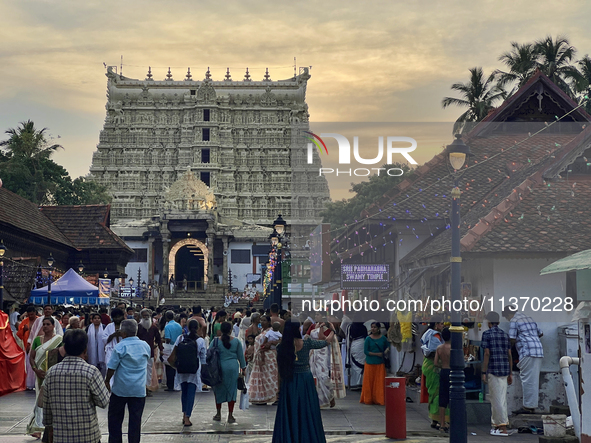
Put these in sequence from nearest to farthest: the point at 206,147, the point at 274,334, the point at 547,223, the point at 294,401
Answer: the point at 294,401
the point at 274,334
the point at 547,223
the point at 206,147

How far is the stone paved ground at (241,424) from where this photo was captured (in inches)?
443

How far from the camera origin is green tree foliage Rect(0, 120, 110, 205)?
5441 centimetres

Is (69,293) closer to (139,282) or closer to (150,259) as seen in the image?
(139,282)

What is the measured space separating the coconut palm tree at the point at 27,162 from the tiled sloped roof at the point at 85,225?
16815 millimetres

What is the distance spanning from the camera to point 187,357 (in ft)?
39.0

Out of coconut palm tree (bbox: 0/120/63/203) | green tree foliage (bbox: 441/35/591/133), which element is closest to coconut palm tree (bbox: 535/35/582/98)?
green tree foliage (bbox: 441/35/591/133)

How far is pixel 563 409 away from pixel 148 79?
7296cm

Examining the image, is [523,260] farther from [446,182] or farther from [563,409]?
[446,182]

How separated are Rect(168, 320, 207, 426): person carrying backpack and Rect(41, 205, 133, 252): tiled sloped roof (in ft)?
83.8

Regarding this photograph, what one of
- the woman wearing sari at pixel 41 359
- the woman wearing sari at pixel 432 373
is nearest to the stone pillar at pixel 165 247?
→ the woman wearing sari at pixel 432 373

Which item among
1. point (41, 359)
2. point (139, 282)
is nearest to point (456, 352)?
point (41, 359)

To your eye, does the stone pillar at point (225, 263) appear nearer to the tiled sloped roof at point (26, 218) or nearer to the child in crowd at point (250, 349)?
the tiled sloped roof at point (26, 218)

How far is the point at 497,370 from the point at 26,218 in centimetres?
2351

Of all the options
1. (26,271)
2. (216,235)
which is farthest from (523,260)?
(216,235)
